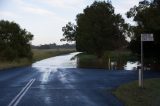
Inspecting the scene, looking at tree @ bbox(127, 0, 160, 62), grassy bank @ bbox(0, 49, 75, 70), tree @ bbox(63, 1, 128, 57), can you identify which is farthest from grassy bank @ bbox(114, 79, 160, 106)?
tree @ bbox(63, 1, 128, 57)

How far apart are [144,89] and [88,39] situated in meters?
50.4

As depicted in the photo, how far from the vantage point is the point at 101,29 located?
69562 millimetres

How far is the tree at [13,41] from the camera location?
58.4m

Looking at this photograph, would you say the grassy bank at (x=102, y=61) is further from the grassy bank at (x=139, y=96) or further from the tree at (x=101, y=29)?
the grassy bank at (x=139, y=96)

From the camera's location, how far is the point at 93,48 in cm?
7100

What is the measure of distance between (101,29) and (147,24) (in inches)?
1190

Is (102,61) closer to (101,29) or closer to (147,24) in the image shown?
(101,29)

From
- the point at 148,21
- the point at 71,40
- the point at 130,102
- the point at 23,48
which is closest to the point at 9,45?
the point at 23,48

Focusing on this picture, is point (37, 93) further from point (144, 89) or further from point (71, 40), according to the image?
point (71, 40)

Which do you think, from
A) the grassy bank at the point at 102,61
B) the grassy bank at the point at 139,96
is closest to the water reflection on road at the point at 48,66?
the grassy bank at the point at 102,61

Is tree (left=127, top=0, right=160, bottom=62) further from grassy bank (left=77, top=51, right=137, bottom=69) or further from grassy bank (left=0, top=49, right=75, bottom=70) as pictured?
grassy bank (left=0, top=49, right=75, bottom=70)

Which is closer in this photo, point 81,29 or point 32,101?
point 32,101

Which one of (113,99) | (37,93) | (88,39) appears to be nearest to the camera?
(113,99)

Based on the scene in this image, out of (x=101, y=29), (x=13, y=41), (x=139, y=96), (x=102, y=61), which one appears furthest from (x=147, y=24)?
(x=101, y=29)
